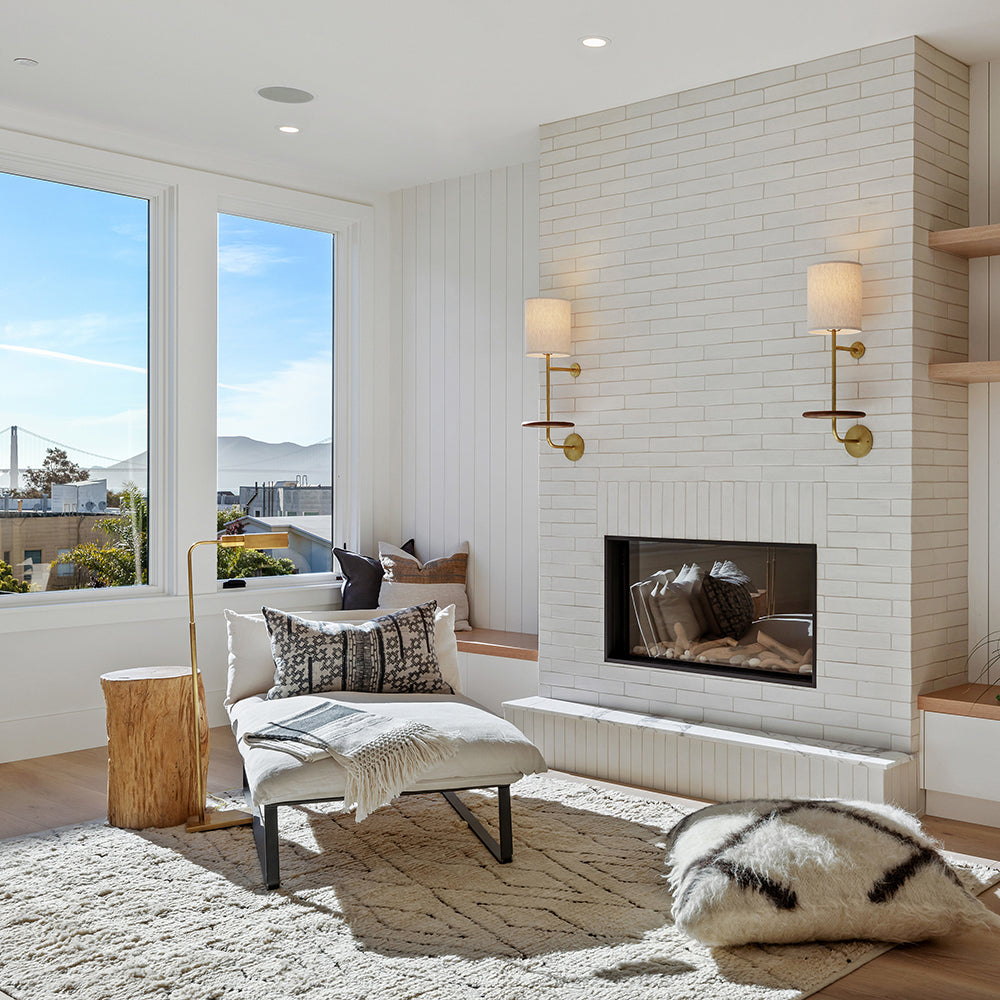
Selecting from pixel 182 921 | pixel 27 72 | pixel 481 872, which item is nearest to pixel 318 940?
pixel 182 921

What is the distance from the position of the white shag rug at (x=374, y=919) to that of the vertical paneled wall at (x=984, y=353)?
45.5 inches

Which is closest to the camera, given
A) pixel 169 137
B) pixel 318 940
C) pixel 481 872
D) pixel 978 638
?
pixel 318 940

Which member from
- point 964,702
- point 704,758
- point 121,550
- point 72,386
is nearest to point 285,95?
point 72,386

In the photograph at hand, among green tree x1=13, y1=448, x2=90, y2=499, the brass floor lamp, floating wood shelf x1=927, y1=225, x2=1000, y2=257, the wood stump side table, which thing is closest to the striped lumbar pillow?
green tree x1=13, y1=448, x2=90, y2=499

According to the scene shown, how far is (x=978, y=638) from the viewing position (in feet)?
13.2

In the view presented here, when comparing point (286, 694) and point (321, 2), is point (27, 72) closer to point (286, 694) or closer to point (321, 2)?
point (321, 2)

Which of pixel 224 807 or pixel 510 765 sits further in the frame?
pixel 224 807

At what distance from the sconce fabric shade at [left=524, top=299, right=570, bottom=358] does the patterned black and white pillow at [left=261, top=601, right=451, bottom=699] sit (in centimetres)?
122

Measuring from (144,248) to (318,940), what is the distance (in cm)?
347

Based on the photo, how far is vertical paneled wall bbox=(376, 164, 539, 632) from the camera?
17.3ft

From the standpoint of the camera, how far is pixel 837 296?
3.62 metres

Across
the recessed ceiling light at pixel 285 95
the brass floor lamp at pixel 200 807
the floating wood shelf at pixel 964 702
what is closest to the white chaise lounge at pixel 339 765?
the brass floor lamp at pixel 200 807

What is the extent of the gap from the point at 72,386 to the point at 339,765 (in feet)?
8.43

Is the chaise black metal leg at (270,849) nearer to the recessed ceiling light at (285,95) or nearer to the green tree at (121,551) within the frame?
the green tree at (121,551)
